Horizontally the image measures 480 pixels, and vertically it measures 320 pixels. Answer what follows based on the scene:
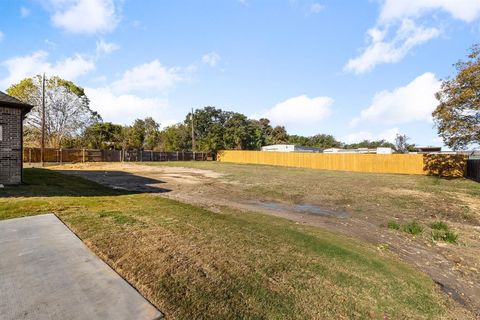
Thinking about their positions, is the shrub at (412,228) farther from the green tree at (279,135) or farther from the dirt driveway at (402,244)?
the green tree at (279,135)

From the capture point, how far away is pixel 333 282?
3289 millimetres

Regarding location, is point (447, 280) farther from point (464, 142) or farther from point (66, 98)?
point (66, 98)

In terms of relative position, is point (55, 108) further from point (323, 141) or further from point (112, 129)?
point (323, 141)

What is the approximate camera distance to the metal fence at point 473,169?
20.2 m

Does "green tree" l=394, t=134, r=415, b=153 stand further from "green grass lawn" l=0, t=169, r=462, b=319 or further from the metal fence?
"green grass lawn" l=0, t=169, r=462, b=319

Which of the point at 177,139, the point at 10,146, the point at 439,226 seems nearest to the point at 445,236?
the point at 439,226

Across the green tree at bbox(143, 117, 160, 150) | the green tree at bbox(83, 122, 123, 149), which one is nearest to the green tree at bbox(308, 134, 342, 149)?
the green tree at bbox(143, 117, 160, 150)

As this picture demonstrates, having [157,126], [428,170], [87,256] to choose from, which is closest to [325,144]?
[157,126]

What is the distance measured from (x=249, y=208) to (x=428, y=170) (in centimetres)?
2297

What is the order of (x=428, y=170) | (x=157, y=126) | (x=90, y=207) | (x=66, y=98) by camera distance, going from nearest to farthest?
1. (x=90, y=207)
2. (x=428, y=170)
3. (x=66, y=98)
4. (x=157, y=126)

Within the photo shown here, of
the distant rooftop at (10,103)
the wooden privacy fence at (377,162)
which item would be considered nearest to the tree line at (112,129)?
the wooden privacy fence at (377,162)

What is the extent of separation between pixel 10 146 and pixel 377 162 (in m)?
28.5

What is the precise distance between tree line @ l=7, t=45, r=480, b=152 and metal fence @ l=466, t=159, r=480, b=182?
416cm

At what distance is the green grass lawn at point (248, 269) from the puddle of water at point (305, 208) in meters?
2.50
